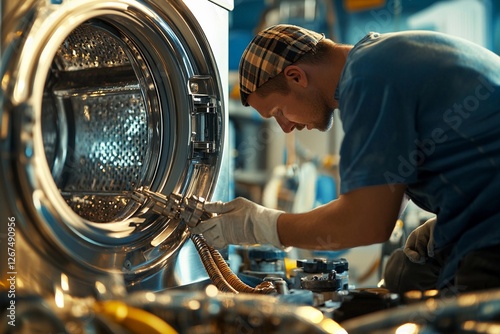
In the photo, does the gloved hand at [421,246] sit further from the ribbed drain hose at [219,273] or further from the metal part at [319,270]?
the ribbed drain hose at [219,273]

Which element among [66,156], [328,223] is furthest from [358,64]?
[66,156]

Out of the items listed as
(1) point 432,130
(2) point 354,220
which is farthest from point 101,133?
(1) point 432,130

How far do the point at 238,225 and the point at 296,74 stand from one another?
17.2 inches

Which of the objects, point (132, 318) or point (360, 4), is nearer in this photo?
point (132, 318)

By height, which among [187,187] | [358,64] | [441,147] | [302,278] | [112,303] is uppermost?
[358,64]

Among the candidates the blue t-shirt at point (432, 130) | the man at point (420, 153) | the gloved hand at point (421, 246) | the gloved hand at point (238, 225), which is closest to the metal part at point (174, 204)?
the gloved hand at point (238, 225)

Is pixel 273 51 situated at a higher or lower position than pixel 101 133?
higher

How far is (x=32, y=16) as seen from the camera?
130 centimetres

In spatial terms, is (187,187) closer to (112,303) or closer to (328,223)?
(328,223)

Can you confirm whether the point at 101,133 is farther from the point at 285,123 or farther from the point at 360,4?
the point at 360,4

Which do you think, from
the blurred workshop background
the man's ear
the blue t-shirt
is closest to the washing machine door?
the man's ear

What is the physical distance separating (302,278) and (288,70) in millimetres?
587

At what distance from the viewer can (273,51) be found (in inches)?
68.4

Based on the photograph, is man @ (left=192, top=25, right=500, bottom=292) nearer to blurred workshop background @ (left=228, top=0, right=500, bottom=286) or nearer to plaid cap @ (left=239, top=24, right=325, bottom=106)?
plaid cap @ (left=239, top=24, right=325, bottom=106)
